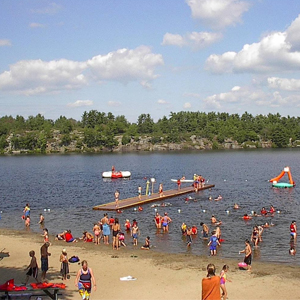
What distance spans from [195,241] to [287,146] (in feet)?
587

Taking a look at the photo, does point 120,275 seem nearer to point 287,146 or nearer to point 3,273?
point 3,273

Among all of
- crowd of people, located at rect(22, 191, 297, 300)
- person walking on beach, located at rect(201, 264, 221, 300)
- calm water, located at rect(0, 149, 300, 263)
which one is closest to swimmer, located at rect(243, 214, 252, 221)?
crowd of people, located at rect(22, 191, 297, 300)

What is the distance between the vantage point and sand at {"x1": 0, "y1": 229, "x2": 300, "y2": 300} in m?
16.7

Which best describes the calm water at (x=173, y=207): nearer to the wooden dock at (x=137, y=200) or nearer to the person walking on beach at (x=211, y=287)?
the wooden dock at (x=137, y=200)

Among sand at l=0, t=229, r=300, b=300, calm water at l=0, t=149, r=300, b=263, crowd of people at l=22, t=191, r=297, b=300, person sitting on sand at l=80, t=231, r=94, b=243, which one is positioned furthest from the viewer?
person sitting on sand at l=80, t=231, r=94, b=243

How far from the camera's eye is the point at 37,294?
45.5 feet

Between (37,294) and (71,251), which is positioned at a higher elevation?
(37,294)

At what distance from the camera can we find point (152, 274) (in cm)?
1975

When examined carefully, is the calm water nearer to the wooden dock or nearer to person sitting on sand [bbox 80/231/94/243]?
the wooden dock

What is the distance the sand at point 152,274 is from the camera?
1670 centimetres

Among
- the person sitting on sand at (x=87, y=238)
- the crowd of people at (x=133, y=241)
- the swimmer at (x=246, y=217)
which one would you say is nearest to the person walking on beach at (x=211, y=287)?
the crowd of people at (x=133, y=241)

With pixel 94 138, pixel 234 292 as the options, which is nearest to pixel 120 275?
pixel 234 292

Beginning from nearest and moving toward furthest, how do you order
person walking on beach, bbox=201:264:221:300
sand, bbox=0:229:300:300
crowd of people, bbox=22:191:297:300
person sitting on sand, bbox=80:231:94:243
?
person walking on beach, bbox=201:264:221:300 → crowd of people, bbox=22:191:297:300 → sand, bbox=0:229:300:300 → person sitting on sand, bbox=80:231:94:243

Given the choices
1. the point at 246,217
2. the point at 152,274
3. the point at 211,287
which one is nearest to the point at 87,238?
the point at 152,274
